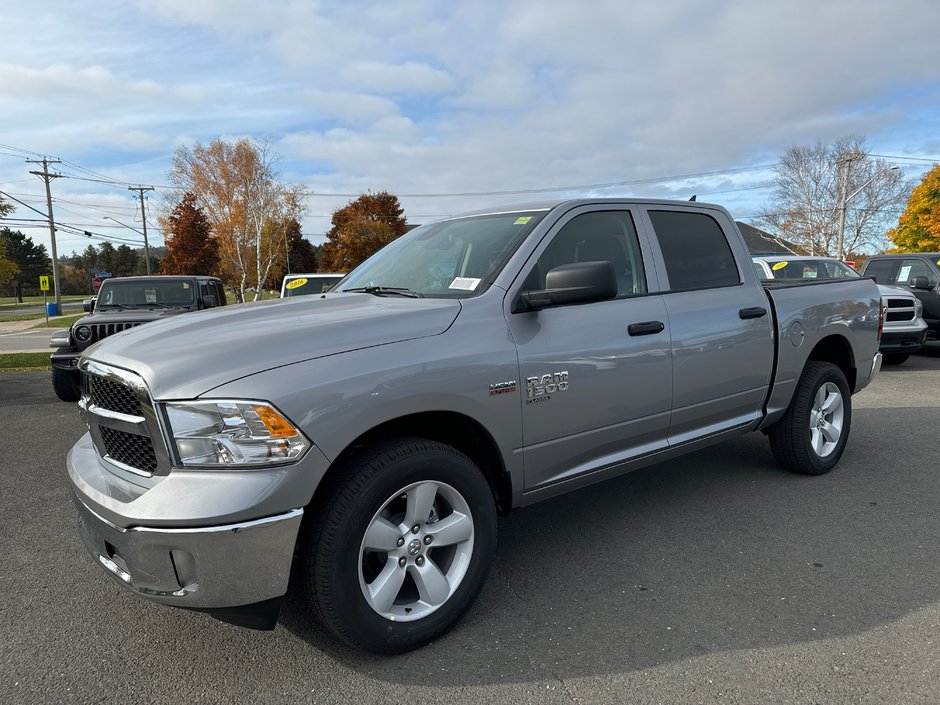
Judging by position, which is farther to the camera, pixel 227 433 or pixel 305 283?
pixel 305 283

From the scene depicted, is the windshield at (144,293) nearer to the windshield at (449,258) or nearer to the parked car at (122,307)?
the parked car at (122,307)

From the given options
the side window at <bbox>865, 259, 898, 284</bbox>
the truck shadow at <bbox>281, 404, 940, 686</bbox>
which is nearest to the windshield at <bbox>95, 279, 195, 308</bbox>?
the truck shadow at <bbox>281, 404, 940, 686</bbox>

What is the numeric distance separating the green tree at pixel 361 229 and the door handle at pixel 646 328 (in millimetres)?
44845

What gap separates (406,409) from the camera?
249 centimetres

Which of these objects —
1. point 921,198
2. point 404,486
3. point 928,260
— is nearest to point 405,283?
point 404,486

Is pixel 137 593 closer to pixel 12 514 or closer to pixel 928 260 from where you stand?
pixel 12 514

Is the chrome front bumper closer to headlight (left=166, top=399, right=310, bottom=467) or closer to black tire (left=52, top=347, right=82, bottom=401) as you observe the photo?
headlight (left=166, top=399, right=310, bottom=467)

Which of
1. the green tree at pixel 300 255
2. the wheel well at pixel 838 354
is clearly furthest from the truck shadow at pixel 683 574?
the green tree at pixel 300 255

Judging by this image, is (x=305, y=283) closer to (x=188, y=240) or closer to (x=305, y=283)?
(x=305, y=283)

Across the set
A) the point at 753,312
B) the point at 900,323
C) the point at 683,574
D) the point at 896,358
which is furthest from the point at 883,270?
the point at 683,574

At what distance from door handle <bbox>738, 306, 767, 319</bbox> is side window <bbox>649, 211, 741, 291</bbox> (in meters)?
0.20

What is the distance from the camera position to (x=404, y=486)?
97.7 inches

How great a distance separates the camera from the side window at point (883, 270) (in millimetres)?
11655

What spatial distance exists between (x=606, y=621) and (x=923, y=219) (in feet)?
138
